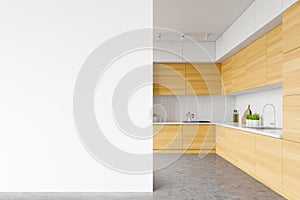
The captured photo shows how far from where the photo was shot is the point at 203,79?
26.8 ft

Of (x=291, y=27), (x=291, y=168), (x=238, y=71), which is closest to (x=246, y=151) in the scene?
(x=291, y=168)

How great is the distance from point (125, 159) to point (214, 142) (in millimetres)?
4093

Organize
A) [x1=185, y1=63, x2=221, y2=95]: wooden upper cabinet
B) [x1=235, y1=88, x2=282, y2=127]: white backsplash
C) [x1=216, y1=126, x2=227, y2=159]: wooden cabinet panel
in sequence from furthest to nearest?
[x1=185, y1=63, x2=221, y2=95]: wooden upper cabinet → [x1=216, y1=126, x2=227, y2=159]: wooden cabinet panel → [x1=235, y1=88, x2=282, y2=127]: white backsplash

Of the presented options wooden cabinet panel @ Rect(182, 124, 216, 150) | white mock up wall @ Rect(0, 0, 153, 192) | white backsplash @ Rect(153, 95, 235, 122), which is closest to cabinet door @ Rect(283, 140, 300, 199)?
white mock up wall @ Rect(0, 0, 153, 192)

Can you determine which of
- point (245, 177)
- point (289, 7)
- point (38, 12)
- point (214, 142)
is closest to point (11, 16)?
point (38, 12)

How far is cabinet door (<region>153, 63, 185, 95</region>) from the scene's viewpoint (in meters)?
8.19

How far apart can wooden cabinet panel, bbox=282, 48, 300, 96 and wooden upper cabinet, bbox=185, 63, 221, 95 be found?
432 centimetres

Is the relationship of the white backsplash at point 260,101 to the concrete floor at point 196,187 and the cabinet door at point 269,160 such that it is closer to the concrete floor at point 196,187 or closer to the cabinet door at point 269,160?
the cabinet door at point 269,160

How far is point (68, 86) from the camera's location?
4.00m

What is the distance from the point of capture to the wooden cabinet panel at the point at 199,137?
303 inches

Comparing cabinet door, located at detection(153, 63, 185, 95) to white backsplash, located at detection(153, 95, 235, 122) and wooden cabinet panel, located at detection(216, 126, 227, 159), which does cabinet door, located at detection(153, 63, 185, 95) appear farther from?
wooden cabinet panel, located at detection(216, 126, 227, 159)

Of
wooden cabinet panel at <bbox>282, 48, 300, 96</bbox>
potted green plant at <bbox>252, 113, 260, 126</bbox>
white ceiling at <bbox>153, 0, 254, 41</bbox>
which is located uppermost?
white ceiling at <bbox>153, 0, 254, 41</bbox>

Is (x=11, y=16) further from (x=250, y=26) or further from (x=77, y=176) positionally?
(x=250, y=26)

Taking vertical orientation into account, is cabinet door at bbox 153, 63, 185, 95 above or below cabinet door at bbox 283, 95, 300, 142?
above
